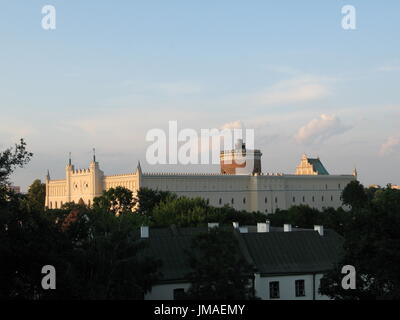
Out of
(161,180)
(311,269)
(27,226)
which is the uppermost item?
(161,180)

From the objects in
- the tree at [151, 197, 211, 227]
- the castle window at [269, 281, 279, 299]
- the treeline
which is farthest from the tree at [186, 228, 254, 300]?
the tree at [151, 197, 211, 227]

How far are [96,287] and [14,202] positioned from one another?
435cm

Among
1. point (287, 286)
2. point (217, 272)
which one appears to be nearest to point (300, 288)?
point (287, 286)

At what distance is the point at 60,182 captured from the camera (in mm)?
165875

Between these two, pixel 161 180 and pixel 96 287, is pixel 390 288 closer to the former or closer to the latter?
pixel 96 287

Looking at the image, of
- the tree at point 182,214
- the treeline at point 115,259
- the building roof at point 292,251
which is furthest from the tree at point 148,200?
the treeline at point 115,259

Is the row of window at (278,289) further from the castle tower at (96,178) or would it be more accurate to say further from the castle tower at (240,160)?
the castle tower at (240,160)

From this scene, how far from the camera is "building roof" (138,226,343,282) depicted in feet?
120

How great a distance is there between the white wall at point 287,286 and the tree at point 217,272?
9.45 m

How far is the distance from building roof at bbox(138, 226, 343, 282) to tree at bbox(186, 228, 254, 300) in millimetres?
8047

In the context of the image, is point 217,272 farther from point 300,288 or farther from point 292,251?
point 292,251

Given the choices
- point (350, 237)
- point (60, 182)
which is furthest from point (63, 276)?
point (60, 182)

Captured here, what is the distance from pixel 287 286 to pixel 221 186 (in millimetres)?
117316

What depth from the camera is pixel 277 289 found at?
37.0m
